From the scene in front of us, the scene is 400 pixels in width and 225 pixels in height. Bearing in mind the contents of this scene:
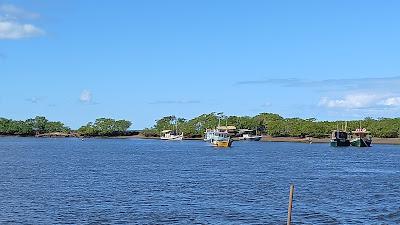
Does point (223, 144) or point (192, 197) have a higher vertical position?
point (223, 144)

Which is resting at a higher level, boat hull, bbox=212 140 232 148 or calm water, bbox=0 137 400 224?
boat hull, bbox=212 140 232 148

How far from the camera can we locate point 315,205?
171 feet

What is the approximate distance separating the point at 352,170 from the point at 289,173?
1202cm

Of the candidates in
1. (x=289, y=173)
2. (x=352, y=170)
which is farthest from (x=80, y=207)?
(x=352, y=170)

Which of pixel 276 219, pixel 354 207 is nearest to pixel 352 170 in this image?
pixel 354 207

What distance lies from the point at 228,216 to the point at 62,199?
15.4 m

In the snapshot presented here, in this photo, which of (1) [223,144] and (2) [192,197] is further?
(1) [223,144]

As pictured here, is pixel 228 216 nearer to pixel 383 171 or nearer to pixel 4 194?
pixel 4 194

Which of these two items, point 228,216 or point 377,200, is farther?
point 377,200

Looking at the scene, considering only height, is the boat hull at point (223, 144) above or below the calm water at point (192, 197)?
above

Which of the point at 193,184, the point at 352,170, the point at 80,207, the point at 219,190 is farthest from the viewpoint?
the point at 352,170

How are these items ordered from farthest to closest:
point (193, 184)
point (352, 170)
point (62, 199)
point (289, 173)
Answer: point (352, 170), point (289, 173), point (193, 184), point (62, 199)

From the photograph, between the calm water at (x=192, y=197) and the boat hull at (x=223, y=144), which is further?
the boat hull at (x=223, y=144)

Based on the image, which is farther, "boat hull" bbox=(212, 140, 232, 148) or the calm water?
"boat hull" bbox=(212, 140, 232, 148)
